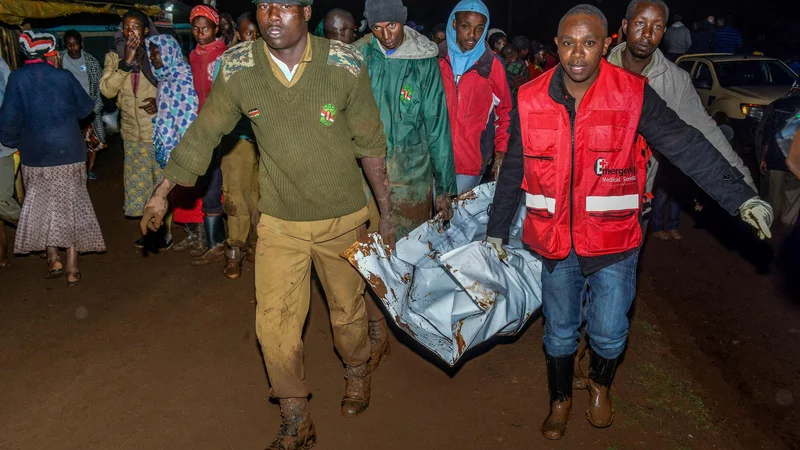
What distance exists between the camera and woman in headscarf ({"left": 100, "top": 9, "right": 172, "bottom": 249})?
20.4ft

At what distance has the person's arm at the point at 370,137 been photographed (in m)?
3.58

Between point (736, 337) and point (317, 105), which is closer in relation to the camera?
point (317, 105)

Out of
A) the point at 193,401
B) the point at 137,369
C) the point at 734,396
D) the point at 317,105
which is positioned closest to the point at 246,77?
the point at 317,105

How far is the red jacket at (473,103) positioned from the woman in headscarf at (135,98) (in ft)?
9.42

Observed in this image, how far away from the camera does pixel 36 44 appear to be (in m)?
5.89

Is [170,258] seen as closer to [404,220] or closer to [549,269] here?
[404,220]

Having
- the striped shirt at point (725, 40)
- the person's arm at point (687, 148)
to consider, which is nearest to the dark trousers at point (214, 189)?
the person's arm at point (687, 148)

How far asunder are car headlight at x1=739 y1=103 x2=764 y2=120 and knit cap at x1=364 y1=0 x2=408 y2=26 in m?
8.20

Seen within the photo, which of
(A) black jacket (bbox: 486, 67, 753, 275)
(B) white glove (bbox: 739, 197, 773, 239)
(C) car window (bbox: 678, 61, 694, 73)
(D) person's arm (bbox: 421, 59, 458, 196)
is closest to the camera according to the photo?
(B) white glove (bbox: 739, 197, 773, 239)

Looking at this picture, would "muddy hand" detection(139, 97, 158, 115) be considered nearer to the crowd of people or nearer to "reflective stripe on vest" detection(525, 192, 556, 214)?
the crowd of people

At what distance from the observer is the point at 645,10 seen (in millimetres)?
4191

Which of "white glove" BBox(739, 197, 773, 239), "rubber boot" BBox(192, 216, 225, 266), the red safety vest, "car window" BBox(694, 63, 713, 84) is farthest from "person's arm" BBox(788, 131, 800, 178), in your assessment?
"car window" BBox(694, 63, 713, 84)

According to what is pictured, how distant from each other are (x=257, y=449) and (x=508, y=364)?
1856 mm

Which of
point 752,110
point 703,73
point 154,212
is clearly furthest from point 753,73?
point 154,212
